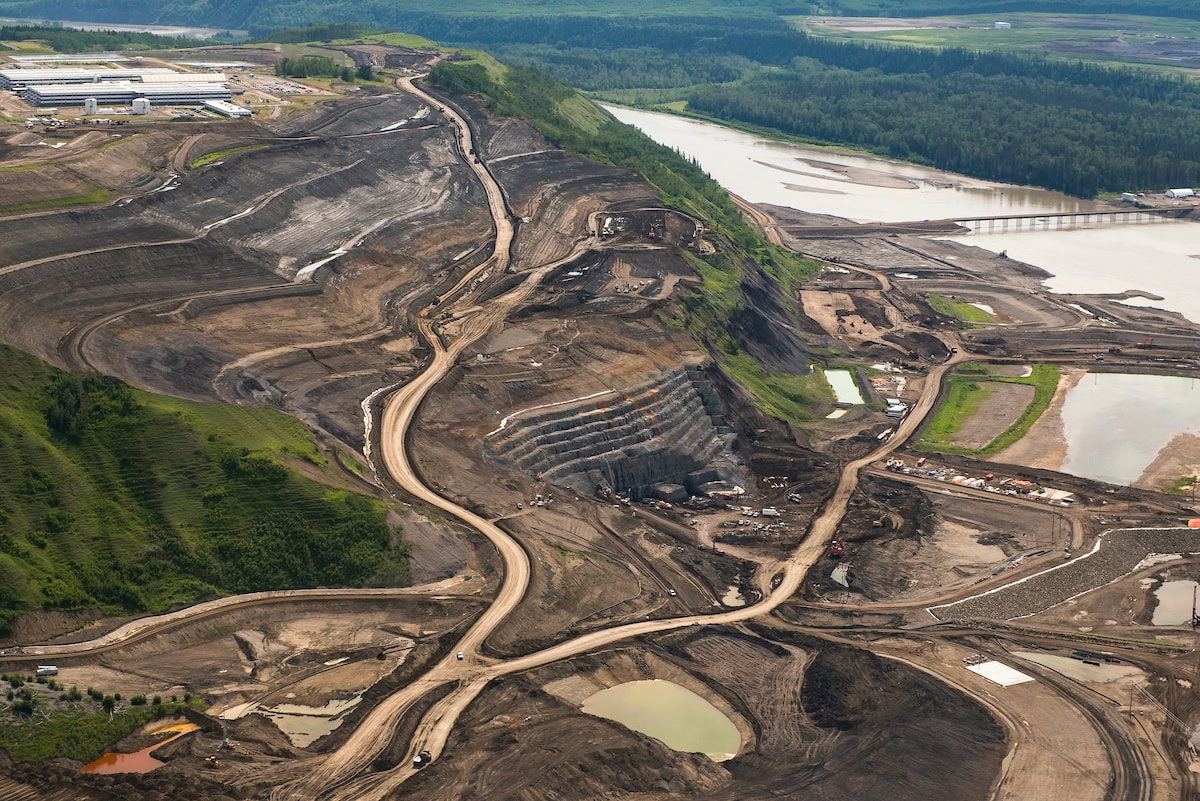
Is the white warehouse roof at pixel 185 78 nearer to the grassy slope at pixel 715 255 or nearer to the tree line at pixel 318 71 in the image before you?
the tree line at pixel 318 71

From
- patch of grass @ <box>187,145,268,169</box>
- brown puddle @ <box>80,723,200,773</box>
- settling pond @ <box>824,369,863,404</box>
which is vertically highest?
patch of grass @ <box>187,145,268,169</box>

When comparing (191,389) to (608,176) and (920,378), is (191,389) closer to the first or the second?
(920,378)

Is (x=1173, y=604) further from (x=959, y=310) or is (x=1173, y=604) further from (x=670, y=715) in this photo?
(x=959, y=310)

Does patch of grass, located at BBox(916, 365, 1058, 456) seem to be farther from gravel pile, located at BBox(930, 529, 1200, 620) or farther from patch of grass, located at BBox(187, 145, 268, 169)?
patch of grass, located at BBox(187, 145, 268, 169)

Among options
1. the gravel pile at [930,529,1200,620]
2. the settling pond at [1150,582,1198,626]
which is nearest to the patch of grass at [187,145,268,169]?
the gravel pile at [930,529,1200,620]

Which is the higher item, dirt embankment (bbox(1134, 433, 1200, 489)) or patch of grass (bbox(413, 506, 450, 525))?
patch of grass (bbox(413, 506, 450, 525))

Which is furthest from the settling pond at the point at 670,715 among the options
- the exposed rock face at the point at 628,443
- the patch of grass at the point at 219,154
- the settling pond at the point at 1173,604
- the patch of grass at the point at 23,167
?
the patch of grass at the point at 219,154

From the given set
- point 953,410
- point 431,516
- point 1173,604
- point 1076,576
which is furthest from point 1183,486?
point 431,516
